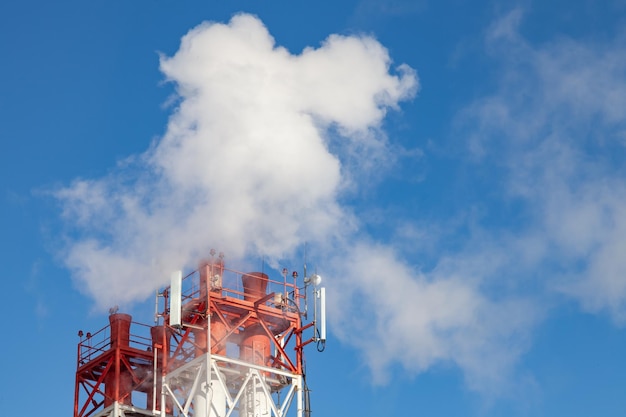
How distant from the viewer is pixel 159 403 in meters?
76.0

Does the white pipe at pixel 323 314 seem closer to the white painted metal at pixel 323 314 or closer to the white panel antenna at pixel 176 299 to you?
the white painted metal at pixel 323 314

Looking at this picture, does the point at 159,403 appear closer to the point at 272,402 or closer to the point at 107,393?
the point at 107,393

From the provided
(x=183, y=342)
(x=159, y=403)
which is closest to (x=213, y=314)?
(x=183, y=342)

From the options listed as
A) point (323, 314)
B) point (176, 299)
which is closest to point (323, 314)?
point (323, 314)

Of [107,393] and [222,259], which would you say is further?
[107,393]

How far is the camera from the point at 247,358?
69438 millimetres

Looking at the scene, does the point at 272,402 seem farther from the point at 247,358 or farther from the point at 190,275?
the point at 190,275

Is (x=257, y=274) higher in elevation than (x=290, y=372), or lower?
higher

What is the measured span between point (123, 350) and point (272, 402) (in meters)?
12.4

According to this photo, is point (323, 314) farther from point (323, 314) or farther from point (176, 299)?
point (176, 299)

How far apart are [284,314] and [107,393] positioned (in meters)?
12.5

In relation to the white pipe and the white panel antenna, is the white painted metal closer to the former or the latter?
the white pipe

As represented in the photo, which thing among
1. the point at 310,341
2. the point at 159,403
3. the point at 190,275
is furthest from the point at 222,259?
the point at 159,403

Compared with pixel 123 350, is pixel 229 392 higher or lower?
lower
